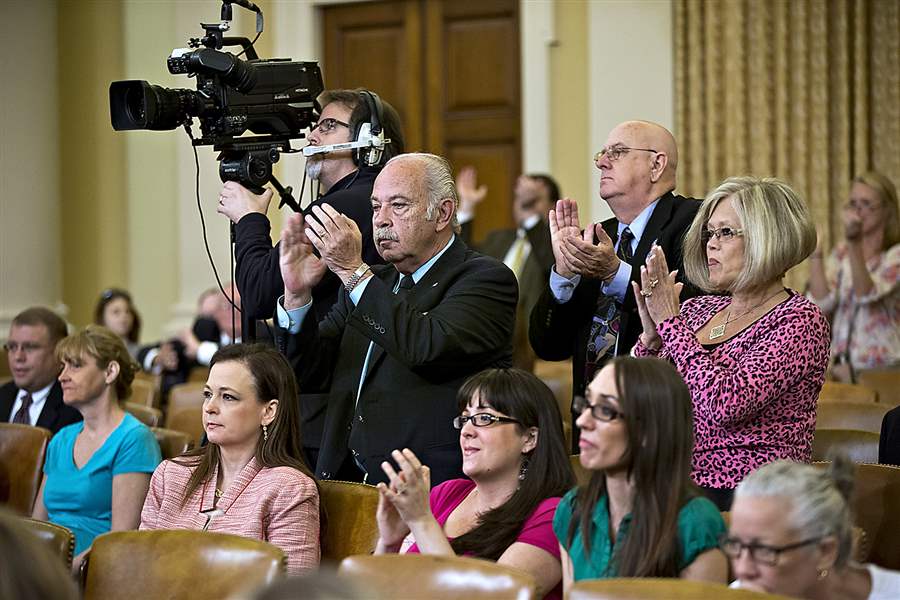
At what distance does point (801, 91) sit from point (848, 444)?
11.0ft

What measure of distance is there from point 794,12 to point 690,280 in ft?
12.6

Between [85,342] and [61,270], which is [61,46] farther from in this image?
[85,342]

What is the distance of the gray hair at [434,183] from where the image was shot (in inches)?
117

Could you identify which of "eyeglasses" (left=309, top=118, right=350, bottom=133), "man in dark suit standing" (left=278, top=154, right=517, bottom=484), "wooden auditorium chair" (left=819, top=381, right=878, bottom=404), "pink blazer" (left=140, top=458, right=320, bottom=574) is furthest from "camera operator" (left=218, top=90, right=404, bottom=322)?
"wooden auditorium chair" (left=819, top=381, right=878, bottom=404)

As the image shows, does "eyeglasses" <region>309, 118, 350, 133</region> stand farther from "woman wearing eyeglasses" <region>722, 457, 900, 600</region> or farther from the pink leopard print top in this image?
"woman wearing eyeglasses" <region>722, 457, 900, 600</region>

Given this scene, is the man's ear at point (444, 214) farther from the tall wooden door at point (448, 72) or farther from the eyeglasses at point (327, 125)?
the tall wooden door at point (448, 72)

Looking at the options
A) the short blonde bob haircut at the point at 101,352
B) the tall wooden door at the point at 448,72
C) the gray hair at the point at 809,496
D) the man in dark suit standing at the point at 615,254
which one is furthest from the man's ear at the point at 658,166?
the tall wooden door at the point at 448,72

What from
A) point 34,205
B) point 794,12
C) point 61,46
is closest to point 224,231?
point 34,205

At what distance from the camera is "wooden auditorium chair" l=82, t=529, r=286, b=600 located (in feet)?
7.92

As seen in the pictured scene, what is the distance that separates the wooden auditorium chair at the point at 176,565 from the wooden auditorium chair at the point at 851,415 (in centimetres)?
194

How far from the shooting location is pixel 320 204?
3115mm

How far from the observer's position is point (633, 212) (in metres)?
3.25

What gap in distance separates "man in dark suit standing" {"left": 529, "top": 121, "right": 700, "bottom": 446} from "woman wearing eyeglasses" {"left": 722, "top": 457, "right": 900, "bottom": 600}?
100cm

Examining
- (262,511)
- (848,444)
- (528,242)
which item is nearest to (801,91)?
(528,242)
